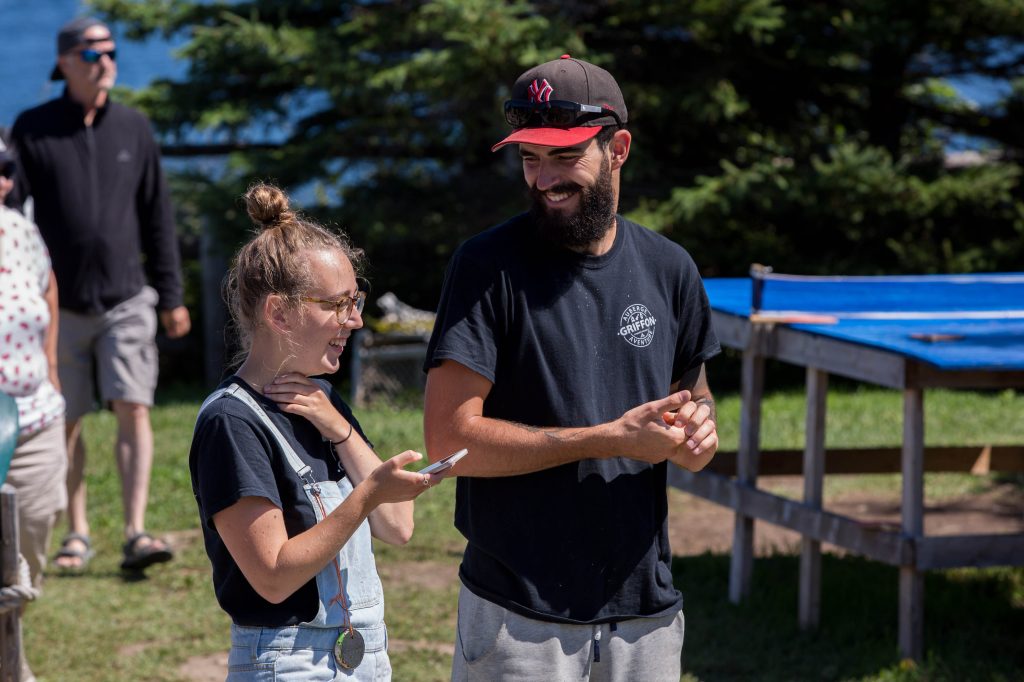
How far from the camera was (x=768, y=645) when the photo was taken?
547 centimetres

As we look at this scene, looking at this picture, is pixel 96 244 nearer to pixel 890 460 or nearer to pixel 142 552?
pixel 142 552

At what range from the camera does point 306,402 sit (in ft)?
8.04

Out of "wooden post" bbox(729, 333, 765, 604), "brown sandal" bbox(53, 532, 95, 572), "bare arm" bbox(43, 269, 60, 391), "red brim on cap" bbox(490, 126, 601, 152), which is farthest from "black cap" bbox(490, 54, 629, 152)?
"brown sandal" bbox(53, 532, 95, 572)

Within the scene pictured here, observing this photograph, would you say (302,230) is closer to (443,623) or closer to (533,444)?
(533,444)

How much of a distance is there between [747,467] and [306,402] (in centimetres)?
389

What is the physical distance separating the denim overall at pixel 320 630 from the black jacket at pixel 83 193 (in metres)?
3.97

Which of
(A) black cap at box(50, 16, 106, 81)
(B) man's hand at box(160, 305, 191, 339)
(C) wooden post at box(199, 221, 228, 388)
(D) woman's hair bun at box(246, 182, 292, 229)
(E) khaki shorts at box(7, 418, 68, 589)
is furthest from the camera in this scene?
(C) wooden post at box(199, 221, 228, 388)

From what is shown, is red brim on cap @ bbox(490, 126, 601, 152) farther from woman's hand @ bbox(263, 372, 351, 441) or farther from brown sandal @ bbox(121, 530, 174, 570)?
brown sandal @ bbox(121, 530, 174, 570)

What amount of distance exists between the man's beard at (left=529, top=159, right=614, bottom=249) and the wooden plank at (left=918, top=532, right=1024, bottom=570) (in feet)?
9.34

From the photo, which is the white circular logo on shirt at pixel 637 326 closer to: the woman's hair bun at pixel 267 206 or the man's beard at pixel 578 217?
the man's beard at pixel 578 217

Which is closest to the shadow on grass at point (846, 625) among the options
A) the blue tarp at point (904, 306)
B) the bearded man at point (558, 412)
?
the blue tarp at point (904, 306)

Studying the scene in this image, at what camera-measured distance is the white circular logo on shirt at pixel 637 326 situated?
2.80 metres

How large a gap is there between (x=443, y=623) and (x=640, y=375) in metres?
3.18

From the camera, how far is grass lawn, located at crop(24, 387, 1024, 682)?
5.17m
